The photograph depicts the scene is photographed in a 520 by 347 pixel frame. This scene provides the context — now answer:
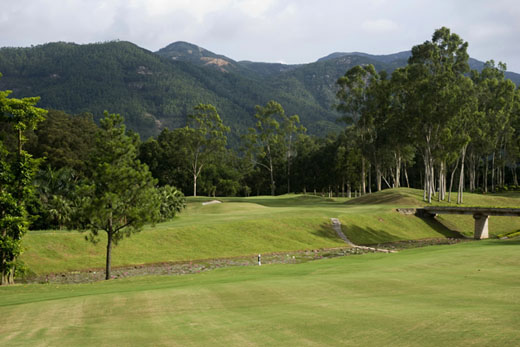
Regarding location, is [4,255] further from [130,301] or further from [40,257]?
[130,301]

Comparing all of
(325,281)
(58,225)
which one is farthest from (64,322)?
(58,225)

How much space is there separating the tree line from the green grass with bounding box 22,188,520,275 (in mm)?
2664

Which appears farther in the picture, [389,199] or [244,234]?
[389,199]

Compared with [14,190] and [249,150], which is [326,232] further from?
[249,150]

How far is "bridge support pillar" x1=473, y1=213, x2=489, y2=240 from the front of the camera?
189 ft

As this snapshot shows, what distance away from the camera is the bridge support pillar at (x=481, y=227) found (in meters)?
57.6

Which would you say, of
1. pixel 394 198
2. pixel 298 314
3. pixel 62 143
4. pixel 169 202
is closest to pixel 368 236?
pixel 394 198

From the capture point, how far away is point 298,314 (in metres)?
12.7

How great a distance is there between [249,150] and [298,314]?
335 ft

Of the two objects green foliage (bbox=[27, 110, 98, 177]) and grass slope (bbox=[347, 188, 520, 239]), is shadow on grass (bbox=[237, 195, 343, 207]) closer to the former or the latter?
grass slope (bbox=[347, 188, 520, 239])

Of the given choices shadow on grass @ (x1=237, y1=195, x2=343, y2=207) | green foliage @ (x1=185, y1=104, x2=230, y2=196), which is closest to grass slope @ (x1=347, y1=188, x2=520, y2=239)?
shadow on grass @ (x1=237, y1=195, x2=343, y2=207)

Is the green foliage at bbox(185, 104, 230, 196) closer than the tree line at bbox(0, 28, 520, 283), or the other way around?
the tree line at bbox(0, 28, 520, 283)

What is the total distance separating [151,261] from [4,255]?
1224 centimetres

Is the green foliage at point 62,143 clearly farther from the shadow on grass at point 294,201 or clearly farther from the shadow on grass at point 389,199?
the shadow on grass at point 389,199
